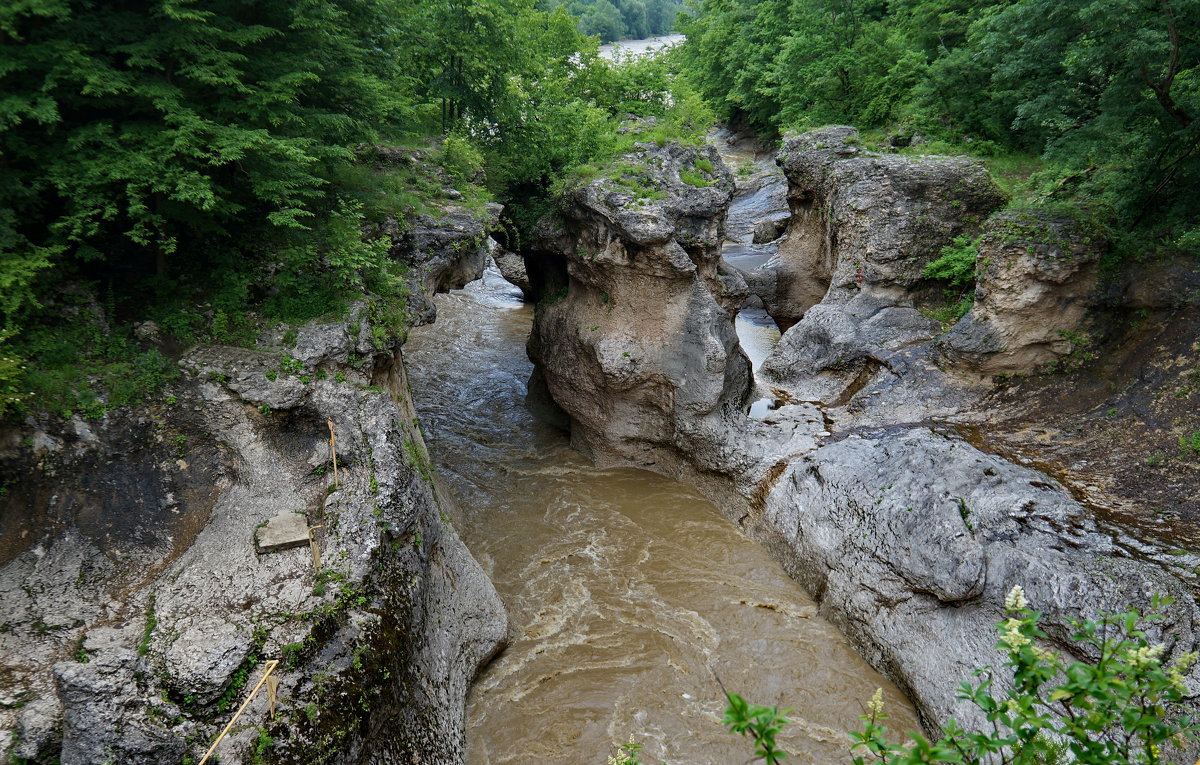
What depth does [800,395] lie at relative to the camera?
1370 cm

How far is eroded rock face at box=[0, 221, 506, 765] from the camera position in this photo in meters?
5.23

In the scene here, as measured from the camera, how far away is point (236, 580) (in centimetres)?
623

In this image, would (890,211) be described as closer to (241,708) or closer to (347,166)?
(347,166)

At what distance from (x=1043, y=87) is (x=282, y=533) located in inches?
598

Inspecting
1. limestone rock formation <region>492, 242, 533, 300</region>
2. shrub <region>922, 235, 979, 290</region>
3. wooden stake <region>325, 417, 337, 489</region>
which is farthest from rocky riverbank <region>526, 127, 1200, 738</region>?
wooden stake <region>325, 417, 337, 489</region>

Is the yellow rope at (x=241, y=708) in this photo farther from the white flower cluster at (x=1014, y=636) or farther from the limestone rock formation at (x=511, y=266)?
the limestone rock formation at (x=511, y=266)

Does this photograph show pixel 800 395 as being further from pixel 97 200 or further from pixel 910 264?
pixel 97 200

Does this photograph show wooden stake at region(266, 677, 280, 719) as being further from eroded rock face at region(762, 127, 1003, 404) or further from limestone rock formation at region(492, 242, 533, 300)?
limestone rock formation at region(492, 242, 533, 300)

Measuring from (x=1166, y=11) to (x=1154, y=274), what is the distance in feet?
13.1

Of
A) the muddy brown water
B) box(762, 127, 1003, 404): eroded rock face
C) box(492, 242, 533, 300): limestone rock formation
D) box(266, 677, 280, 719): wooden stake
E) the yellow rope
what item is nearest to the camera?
the yellow rope

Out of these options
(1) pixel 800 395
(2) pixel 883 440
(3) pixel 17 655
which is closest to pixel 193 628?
(3) pixel 17 655

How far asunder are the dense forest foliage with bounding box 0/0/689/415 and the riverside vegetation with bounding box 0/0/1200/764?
1.3 inches

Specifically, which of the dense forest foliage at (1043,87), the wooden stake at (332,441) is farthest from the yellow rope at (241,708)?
the dense forest foliage at (1043,87)

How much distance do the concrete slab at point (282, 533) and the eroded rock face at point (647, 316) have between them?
7.46 m
